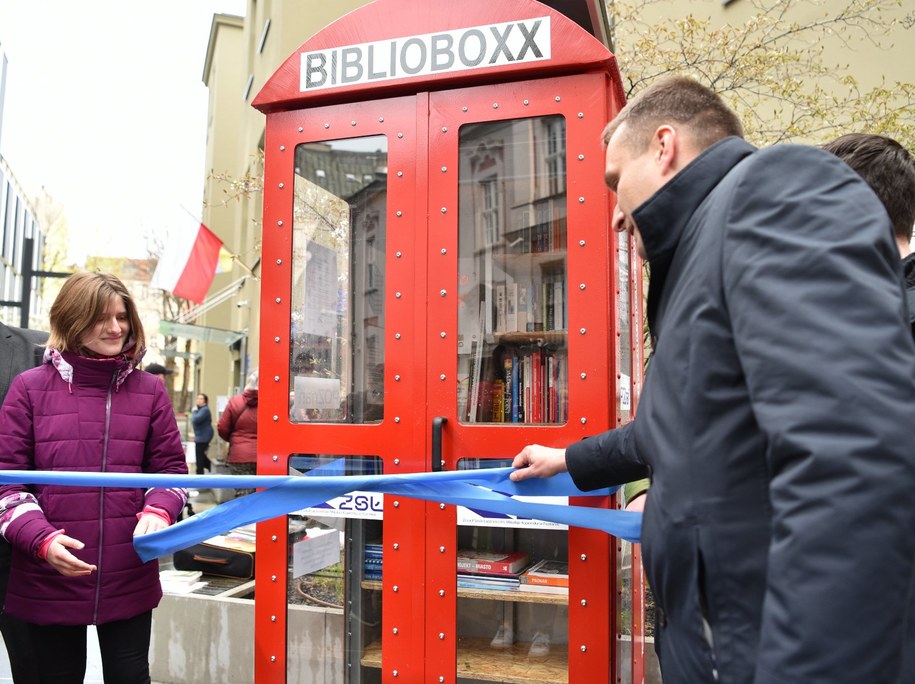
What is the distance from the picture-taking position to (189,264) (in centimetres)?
1009

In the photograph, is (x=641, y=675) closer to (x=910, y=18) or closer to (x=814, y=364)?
(x=814, y=364)

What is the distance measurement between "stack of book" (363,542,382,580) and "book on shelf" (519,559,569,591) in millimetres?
579

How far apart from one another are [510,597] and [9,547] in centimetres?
182

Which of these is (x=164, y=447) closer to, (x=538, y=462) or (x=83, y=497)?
(x=83, y=497)

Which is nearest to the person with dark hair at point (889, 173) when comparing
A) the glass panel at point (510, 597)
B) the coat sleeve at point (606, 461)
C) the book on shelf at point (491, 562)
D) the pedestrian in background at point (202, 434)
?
the coat sleeve at point (606, 461)

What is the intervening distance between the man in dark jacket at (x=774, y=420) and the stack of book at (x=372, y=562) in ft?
5.62

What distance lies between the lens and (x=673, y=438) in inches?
50.7

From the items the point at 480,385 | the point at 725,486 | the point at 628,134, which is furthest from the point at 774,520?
the point at 480,385

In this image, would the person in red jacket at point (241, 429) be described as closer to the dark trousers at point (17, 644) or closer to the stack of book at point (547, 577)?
the dark trousers at point (17, 644)

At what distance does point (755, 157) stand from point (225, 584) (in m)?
4.35

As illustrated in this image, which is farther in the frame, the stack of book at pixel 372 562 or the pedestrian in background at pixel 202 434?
the pedestrian in background at pixel 202 434

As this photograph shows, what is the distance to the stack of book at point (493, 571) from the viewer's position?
288cm

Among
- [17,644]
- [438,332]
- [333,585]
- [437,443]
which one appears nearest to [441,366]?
[438,332]

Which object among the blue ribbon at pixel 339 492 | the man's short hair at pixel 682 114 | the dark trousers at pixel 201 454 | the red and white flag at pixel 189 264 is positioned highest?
the red and white flag at pixel 189 264
